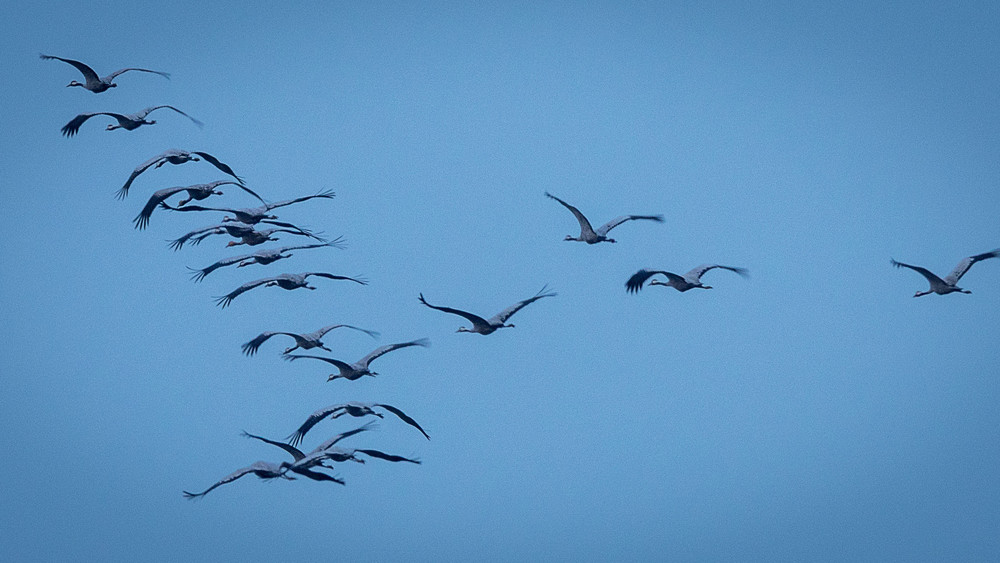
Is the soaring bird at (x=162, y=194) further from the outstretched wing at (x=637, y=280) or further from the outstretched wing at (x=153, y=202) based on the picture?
the outstretched wing at (x=637, y=280)

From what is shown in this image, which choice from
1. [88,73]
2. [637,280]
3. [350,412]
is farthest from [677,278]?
[88,73]

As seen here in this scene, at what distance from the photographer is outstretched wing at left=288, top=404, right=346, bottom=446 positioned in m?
36.7

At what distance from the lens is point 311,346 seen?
38.2 m

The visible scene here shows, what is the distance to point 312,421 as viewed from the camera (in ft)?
123

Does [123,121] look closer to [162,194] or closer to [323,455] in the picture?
[162,194]

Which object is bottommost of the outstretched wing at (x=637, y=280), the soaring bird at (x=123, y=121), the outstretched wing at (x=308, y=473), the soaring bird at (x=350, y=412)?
the outstretched wing at (x=308, y=473)

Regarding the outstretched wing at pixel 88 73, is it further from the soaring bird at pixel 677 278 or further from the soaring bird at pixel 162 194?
the soaring bird at pixel 677 278

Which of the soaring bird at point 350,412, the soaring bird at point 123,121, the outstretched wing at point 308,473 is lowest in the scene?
the outstretched wing at point 308,473

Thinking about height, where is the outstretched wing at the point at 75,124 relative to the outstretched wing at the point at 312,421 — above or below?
above

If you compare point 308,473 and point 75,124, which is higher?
point 75,124

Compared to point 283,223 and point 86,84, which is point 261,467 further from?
point 86,84

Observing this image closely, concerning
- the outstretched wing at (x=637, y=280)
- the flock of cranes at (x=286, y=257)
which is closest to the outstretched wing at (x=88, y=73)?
the flock of cranes at (x=286, y=257)

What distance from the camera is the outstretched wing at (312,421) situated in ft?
120

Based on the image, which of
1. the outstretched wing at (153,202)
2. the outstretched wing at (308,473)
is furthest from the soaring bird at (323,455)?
the outstretched wing at (153,202)
